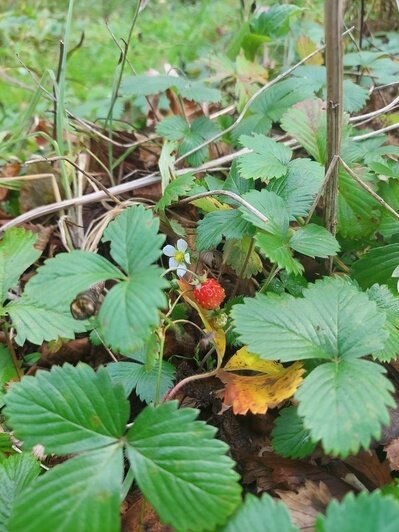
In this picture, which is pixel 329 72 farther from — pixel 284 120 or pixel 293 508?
pixel 293 508

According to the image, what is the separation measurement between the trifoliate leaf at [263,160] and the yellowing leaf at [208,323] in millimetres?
231

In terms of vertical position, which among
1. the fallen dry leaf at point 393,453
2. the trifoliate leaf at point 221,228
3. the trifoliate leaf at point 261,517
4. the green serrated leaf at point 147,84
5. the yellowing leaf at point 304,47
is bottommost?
the fallen dry leaf at point 393,453

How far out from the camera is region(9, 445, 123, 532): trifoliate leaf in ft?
1.85

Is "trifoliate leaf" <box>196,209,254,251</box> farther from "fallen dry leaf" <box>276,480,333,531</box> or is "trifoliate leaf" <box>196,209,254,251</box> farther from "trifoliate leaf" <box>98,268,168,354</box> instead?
"fallen dry leaf" <box>276,480,333,531</box>

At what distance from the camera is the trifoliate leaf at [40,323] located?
0.89 metres

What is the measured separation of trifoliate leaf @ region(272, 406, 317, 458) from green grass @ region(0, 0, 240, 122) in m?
1.39

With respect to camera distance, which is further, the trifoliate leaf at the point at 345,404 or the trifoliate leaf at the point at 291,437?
the trifoliate leaf at the point at 291,437

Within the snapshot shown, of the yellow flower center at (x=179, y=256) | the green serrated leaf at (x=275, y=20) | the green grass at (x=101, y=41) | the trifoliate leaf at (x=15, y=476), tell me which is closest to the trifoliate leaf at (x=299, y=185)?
the yellow flower center at (x=179, y=256)

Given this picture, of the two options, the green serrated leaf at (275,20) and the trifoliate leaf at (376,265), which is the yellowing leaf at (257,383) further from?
the green serrated leaf at (275,20)

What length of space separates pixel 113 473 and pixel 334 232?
0.58m

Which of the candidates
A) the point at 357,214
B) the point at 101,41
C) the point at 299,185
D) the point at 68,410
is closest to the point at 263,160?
the point at 299,185

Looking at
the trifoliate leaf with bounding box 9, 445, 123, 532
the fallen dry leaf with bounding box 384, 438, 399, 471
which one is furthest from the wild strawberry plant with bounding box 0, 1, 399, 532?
the fallen dry leaf with bounding box 384, 438, 399, 471

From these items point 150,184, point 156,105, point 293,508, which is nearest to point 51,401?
point 293,508

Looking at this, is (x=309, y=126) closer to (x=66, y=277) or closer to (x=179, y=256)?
(x=179, y=256)
